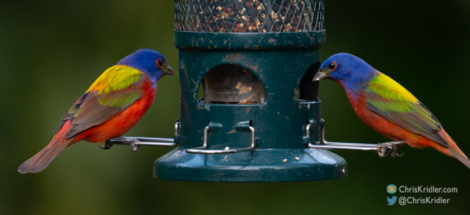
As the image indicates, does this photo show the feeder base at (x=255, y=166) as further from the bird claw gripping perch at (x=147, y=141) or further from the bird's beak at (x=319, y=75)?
the bird's beak at (x=319, y=75)

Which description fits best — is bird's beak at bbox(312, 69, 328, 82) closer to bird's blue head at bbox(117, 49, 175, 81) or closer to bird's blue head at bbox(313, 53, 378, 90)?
bird's blue head at bbox(313, 53, 378, 90)

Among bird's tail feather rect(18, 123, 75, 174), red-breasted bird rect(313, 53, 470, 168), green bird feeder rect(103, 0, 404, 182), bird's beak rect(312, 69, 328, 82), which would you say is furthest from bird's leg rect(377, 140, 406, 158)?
bird's tail feather rect(18, 123, 75, 174)

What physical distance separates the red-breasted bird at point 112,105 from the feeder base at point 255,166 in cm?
90

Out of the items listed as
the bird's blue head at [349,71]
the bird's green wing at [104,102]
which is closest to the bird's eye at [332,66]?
the bird's blue head at [349,71]

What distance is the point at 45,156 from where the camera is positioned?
528cm

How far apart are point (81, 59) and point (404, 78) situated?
149 inches

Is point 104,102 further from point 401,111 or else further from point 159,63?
point 401,111

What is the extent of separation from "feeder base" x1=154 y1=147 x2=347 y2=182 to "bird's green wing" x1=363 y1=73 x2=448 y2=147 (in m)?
0.84

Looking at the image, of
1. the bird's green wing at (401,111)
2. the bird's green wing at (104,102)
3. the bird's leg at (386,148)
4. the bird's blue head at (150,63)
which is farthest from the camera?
the bird's blue head at (150,63)

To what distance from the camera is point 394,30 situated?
24.2 ft

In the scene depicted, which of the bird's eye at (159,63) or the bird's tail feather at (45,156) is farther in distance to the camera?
the bird's eye at (159,63)

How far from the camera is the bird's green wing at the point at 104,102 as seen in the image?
5.43 metres

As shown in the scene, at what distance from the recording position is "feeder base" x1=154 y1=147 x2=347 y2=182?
4.43 meters

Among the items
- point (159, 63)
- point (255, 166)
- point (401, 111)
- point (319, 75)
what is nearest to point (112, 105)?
point (159, 63)
